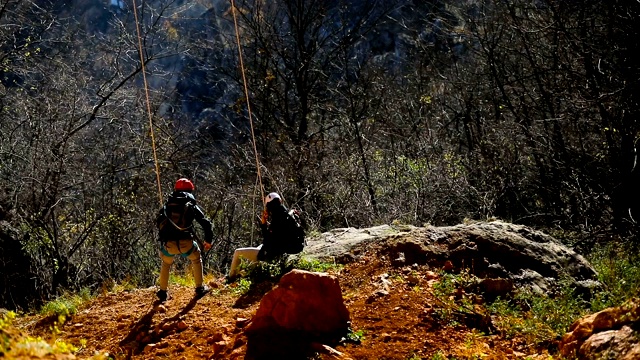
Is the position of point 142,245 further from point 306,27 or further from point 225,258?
point 306,27

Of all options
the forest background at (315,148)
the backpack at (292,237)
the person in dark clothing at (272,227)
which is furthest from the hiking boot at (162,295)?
the forest background at (315,148)

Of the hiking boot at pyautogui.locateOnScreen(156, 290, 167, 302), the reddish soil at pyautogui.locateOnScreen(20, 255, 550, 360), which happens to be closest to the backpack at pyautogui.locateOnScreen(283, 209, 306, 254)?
the reddish soil at pyautogui.locateOnScreen(20, 255, 550, 360)

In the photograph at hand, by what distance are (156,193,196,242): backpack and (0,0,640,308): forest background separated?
1.86 m

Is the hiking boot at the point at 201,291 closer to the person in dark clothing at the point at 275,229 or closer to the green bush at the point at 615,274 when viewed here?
the person in dark clothing at the point at 275,229

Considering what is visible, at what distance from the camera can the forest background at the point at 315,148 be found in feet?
33.5

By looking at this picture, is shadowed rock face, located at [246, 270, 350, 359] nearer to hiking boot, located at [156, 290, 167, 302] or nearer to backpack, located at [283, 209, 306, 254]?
backpack, located at [283, 209, 306, 254]

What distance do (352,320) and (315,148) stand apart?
12.1m

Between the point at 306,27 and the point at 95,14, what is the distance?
1331 inches

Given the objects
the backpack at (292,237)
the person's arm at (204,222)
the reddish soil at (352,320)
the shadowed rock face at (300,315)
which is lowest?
the reddish soil at (352,320)

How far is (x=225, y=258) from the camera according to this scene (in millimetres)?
15977

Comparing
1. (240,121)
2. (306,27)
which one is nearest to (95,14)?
(240,121)

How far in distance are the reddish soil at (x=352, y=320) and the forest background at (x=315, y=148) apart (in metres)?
2.44

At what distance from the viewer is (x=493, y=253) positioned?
669cm

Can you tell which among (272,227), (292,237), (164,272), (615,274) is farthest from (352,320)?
(615,274)
